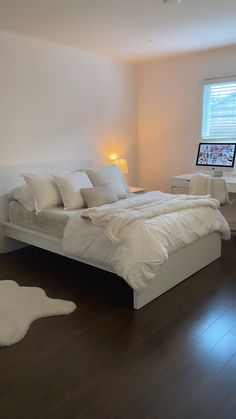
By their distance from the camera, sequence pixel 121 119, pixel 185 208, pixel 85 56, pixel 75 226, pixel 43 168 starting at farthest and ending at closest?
1. pixel 121 119
2. pixel 85 56
3. pixel 43 168
4. pixel 185 208
5. pixel 75 226

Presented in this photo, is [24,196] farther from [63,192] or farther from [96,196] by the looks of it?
[96,196]

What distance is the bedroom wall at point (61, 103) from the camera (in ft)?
13.0

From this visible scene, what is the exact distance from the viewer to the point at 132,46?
443 cm

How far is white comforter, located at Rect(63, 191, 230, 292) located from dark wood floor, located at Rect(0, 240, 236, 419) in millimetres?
326

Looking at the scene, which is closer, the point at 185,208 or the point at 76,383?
the point at 76,383

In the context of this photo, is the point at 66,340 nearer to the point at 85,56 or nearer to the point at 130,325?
the point at 130,325

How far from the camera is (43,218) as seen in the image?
359cm

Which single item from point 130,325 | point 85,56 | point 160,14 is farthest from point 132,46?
point 130,325

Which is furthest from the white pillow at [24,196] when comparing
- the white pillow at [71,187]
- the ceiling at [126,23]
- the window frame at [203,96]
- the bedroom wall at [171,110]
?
the window frame at [203,96]

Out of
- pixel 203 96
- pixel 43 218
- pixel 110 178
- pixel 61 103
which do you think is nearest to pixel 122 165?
pixel 110 178

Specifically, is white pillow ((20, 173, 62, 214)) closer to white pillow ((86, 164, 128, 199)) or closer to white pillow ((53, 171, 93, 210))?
white pillow ((53, 171, 93, 210))

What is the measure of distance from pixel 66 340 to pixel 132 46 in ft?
11.8

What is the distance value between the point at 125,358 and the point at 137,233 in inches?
36.3

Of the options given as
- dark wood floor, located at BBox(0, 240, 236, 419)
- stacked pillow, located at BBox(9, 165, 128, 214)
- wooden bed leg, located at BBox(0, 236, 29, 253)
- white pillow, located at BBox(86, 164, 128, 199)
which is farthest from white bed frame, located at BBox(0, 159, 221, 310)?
white pillow, located at BBox(86, 164, 128, 199)
